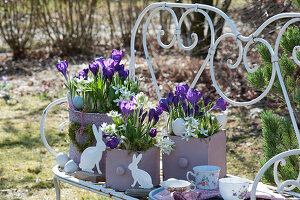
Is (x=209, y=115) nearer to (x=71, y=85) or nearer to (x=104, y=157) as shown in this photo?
(x=104, y=157)

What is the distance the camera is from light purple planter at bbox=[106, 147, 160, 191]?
2207 mm

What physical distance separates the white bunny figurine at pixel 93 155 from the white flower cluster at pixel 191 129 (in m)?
0.39

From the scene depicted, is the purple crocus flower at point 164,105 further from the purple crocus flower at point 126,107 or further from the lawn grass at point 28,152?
the lawn grass at point 28,152

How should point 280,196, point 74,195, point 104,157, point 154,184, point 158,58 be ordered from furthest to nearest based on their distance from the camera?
1. point 158,58
2. point 74,195
3. point 104,157
4. point 154,184
5. point 280,196

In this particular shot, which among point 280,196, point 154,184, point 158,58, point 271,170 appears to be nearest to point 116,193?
point 154,184

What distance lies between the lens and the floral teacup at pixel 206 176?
2.13 meters

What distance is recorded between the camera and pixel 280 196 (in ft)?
6.95

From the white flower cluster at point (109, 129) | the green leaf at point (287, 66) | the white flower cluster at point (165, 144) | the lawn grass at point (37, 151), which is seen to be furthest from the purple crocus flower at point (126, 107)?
the lawn grass at point (37, 151)

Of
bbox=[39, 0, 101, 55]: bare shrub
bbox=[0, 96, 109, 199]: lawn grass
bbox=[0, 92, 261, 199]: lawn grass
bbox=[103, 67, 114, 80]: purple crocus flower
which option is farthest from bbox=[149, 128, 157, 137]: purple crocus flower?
bbox=[39, 0, 101, 55]: bare shrub

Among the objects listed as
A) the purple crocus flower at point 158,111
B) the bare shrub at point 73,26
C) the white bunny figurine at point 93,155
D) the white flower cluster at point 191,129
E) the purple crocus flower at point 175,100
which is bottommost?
the white bunny figurine at point 93,155

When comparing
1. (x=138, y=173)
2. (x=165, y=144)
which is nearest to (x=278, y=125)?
(x=165, y=144)

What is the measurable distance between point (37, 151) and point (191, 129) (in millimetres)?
2657

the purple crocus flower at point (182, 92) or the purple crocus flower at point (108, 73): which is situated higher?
the purple crocus flower at point (108, 73)

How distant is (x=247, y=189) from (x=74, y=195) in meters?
1.74
